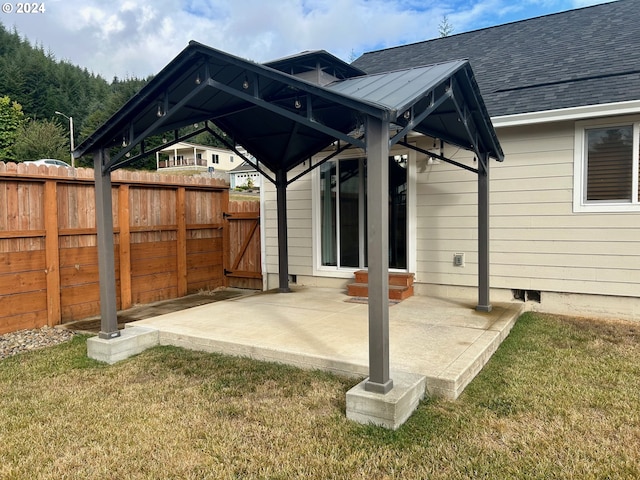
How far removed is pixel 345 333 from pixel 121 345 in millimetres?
2274

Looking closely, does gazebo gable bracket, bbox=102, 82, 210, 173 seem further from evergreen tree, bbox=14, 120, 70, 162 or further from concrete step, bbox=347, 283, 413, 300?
evergreen tree, bbox=14, 120, 70, 162

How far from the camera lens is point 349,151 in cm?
756

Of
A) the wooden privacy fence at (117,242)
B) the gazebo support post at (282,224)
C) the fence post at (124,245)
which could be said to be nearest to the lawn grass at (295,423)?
the wooden privacy fence at (117,242)

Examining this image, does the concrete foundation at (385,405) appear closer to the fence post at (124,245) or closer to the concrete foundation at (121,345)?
the concrete foundation at (121,345)

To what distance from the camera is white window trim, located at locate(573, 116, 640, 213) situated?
560cm

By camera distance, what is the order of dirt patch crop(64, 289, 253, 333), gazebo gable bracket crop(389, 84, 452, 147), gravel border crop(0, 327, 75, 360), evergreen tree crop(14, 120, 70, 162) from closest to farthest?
gazebo gable bracket crop(389, 84, 452, 147) → gravel border crop(0, 327, 75, 360) → dirt patch crop(64, 289, 253, 333) → evergreen tree crop(14, 120, 70, 162)

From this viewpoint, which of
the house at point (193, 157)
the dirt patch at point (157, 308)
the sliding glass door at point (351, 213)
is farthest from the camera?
the house at point (193, 157)

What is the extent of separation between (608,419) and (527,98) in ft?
15.0

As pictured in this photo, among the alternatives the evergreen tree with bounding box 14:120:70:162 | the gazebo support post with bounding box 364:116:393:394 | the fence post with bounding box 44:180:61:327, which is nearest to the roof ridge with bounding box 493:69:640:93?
the gazebo support post with bounding box 364:116:393:394

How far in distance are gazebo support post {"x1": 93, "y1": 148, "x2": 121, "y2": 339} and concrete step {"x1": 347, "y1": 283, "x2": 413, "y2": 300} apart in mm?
3430

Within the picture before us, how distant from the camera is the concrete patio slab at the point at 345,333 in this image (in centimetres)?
387

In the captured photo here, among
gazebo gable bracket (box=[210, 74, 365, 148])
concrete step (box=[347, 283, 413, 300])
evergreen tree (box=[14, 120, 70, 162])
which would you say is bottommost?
concrete step (box=[347, 283, 413, 300])

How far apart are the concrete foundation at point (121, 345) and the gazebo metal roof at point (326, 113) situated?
0.13 m

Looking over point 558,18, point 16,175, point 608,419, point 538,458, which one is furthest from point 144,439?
point 558,18
